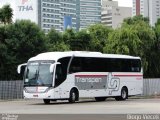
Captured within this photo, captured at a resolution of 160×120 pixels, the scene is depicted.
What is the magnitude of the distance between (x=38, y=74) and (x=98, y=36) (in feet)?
127

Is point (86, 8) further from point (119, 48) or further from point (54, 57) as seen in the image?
point (54, 57)

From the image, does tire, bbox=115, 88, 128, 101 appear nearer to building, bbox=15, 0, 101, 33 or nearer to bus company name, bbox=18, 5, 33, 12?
building, bbox=15, 0, 101, 33

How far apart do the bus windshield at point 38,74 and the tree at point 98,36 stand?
3259 centimetres

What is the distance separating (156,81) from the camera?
55000 mm

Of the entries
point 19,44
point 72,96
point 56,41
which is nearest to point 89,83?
point 72,96

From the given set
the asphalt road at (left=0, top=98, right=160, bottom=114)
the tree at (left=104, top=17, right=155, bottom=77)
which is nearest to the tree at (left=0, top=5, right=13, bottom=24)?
the tree at (left=104, top=17, right=155, bottom=77)

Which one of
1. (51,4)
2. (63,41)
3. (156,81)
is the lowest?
(156,81)

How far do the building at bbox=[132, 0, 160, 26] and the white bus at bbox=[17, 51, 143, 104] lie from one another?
442ft

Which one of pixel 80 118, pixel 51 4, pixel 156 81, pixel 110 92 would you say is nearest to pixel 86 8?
pixel 51 4

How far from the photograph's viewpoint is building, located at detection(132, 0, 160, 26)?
17306 cm

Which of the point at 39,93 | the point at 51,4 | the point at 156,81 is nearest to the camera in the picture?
the point at 39,93

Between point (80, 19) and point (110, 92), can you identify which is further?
point (80, 19)

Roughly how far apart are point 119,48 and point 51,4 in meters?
104

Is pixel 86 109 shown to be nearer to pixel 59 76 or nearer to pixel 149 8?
pixel 59 76
